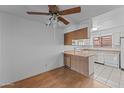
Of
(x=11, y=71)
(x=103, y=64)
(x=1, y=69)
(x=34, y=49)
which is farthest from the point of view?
(x=103, y=64)

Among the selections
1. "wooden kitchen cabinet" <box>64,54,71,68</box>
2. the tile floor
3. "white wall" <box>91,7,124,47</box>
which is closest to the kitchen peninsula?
"wooden kitchen cabinet" <box>64,54,71,68</box>

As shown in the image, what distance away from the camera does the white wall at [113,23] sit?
11.2 ft

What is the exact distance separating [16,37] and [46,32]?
143 centimetres

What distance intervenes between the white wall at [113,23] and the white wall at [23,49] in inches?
90.8

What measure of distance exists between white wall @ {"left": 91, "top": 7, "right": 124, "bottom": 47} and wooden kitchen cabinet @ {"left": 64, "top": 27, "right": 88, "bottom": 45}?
2.45ft

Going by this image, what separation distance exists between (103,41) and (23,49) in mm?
4279

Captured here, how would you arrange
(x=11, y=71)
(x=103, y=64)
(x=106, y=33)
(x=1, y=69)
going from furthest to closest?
(x=103, y=64)
(x=106, y=33)
(x=11, y=71)
(x=1, y=69)

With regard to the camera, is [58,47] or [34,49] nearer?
[34,49]

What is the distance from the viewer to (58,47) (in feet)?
16.1

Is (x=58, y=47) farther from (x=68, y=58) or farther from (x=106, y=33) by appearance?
(x=106, y=33)

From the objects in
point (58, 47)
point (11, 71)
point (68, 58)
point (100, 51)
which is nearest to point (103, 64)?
point (100, 51)

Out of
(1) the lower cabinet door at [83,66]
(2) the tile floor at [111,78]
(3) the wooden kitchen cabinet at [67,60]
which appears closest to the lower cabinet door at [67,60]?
(3) the wooden kitchen cabinet at [67,60]

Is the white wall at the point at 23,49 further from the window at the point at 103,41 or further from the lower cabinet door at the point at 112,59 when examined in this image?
the lower cabinet door at the point at 112,59

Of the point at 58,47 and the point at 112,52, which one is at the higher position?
the point at 58,47
